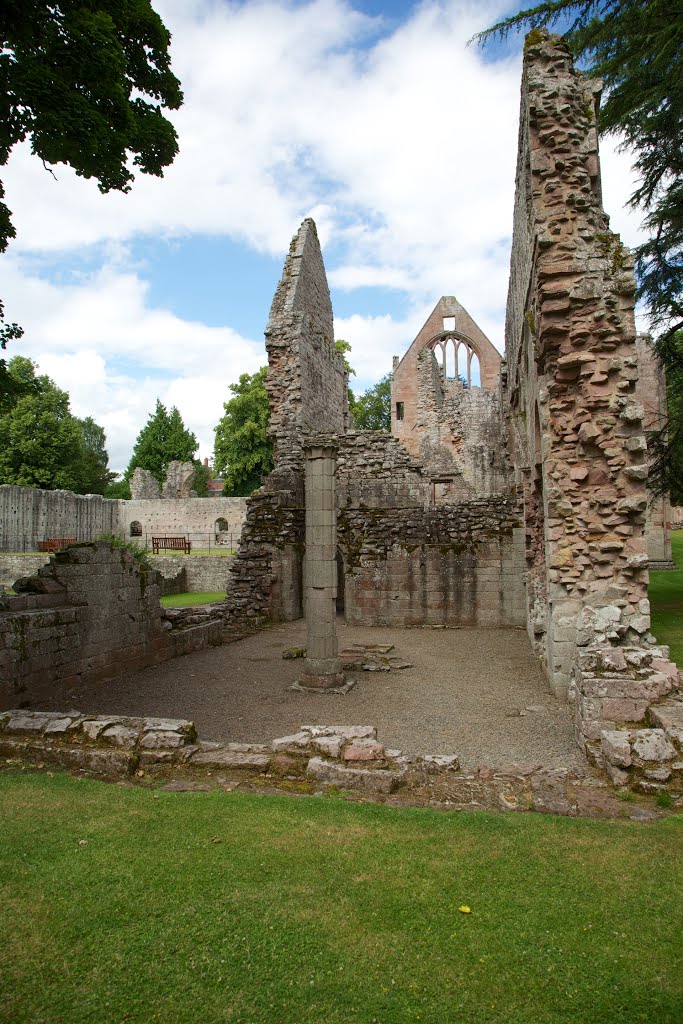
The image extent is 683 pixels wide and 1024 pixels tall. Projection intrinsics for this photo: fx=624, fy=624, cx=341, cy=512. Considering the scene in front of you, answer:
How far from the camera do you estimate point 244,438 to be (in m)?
40.2

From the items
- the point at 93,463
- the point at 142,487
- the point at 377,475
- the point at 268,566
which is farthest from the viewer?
the point at 93,463

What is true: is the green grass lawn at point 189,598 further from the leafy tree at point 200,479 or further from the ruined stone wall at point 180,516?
the leafy tree at point 200,479

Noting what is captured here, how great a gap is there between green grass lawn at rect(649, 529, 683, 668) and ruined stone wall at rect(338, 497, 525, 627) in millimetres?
3153

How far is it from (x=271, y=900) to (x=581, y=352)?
294 inches

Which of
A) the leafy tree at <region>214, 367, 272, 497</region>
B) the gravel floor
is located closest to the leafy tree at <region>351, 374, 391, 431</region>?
the leafy tree at <region>214, 367, 272, 497</region>

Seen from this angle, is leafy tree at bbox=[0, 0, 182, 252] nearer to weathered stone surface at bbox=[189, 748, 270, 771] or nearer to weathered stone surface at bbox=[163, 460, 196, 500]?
weathered stone surface at bbox=[189, 748, 270, 771]

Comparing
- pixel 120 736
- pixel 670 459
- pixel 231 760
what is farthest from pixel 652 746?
pixel 670 459

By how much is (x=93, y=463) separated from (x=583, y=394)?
49.9 m

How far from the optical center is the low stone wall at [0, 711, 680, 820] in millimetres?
4801

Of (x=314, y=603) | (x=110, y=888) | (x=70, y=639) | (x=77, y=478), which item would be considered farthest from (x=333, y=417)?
(x=77, y=478)

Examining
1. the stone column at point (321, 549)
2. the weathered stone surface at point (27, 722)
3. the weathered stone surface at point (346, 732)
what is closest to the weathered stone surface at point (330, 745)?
the weathered stone surface at point (346, 732)

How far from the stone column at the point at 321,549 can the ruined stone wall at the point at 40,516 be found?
2518cm

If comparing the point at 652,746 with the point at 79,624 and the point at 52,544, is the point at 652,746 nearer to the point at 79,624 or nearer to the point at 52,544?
the point at 79,624

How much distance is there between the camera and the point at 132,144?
952 cm
